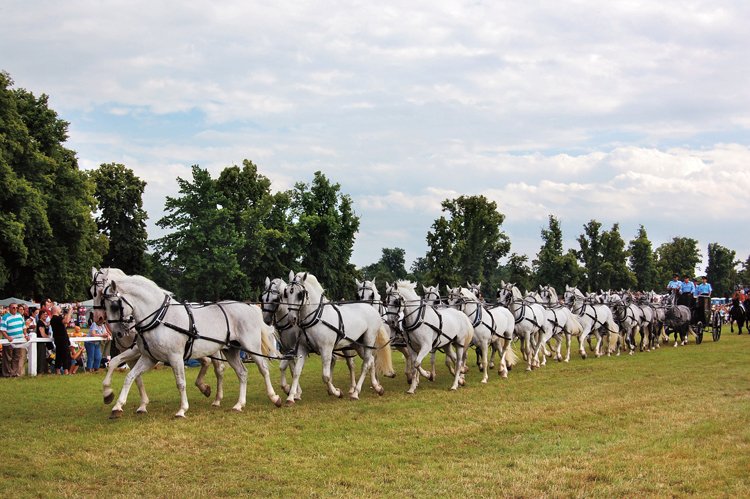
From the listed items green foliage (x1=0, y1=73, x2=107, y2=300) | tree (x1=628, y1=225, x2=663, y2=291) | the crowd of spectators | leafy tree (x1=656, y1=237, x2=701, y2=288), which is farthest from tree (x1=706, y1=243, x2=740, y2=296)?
the crowd of spectators

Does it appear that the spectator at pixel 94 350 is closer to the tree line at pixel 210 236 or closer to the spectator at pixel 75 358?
the spectator at pixel 75 358

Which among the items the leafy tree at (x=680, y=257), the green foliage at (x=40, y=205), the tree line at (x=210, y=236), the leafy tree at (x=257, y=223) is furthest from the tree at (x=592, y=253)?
the green foliage at (x=40, y=205)

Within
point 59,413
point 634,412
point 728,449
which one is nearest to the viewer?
point 728,449

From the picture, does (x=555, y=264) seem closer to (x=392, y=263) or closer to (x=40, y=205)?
(x=40, y=205)

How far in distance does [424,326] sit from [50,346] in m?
11.2

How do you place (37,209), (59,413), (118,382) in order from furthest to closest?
(37,209) → (118,382) → (59,413)

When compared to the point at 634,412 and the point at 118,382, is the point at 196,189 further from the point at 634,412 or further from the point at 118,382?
the point at 634,412

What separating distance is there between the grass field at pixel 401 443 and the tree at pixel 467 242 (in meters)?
48.2

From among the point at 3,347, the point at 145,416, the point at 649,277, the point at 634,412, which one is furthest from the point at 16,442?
the point at 649,277

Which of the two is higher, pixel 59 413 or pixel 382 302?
pixel 382 302

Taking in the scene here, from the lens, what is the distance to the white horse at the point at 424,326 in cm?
1554

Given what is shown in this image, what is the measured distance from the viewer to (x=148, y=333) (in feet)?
39.1

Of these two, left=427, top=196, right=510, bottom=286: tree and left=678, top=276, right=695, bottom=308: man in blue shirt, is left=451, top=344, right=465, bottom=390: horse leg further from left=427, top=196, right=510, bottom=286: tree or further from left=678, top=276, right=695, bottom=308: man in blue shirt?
left=427, top=196, right=510, bottom=286: tree

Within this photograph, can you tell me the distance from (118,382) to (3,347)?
12.4 ft
